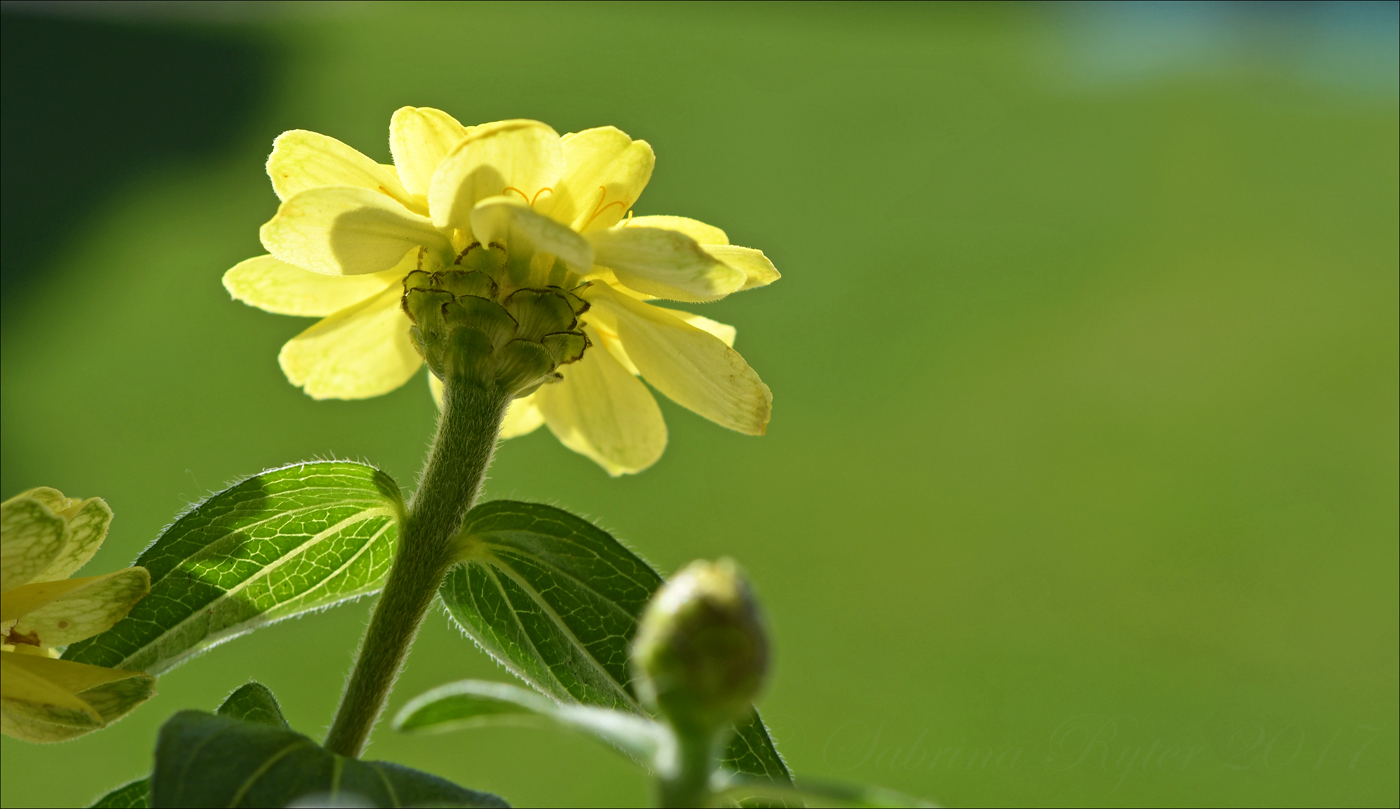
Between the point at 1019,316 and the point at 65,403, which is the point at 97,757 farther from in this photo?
the point at 1019,316

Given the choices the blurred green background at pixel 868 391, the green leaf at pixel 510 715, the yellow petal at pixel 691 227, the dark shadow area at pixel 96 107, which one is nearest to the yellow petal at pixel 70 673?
the green leaf at pixel 510 715

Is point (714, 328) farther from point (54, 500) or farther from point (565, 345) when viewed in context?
point (54, 500)

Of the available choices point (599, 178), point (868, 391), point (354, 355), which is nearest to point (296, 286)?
point (354, 355)

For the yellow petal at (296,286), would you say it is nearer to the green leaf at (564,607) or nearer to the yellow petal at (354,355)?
the yellow petal at (354,355)

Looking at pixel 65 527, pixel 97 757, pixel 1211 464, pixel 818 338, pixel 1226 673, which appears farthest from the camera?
pixel 818 338

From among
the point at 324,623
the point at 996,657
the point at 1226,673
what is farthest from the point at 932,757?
the point at 324,623

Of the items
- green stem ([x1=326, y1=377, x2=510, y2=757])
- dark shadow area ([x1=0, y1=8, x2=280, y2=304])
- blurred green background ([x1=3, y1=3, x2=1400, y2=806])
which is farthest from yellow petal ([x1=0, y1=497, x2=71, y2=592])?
dark shadow area ([x1=0, y1=8, x2=280, y2=304])
